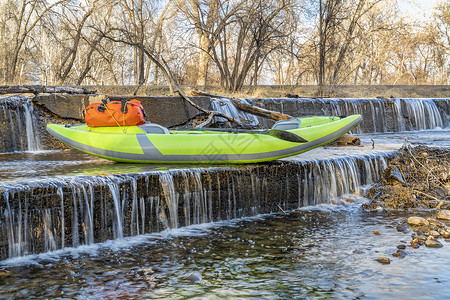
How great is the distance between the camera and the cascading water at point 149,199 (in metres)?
4.70

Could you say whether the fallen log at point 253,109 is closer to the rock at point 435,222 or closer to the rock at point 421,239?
the rock at point 435,222

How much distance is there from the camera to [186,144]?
6523 mm

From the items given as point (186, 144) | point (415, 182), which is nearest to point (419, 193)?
point (415, 182)

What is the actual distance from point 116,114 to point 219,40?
10263 mm

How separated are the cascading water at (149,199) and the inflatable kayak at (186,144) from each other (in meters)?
0.27

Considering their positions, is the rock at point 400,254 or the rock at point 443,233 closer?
the rock at point 400,254

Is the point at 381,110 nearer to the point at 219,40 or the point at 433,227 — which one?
the point at 219,40

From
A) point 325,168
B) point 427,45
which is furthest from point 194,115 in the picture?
point 427,45

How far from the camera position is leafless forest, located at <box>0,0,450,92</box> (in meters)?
15.9

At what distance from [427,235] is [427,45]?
98.9 ft

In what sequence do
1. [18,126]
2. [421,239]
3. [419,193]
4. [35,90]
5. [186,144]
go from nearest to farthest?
[421,239], [186,144], [419,193], [18,126], [35,90]

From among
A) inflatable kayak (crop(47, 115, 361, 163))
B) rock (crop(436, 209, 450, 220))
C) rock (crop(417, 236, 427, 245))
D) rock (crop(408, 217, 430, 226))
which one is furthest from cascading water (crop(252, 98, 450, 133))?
rock (crop(417, 236, 427, 245))

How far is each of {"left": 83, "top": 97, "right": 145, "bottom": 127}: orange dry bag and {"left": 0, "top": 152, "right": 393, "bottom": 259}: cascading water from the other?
1.30 metres

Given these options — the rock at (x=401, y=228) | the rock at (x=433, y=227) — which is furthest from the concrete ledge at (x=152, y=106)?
the rock at (x=433, y=227)
